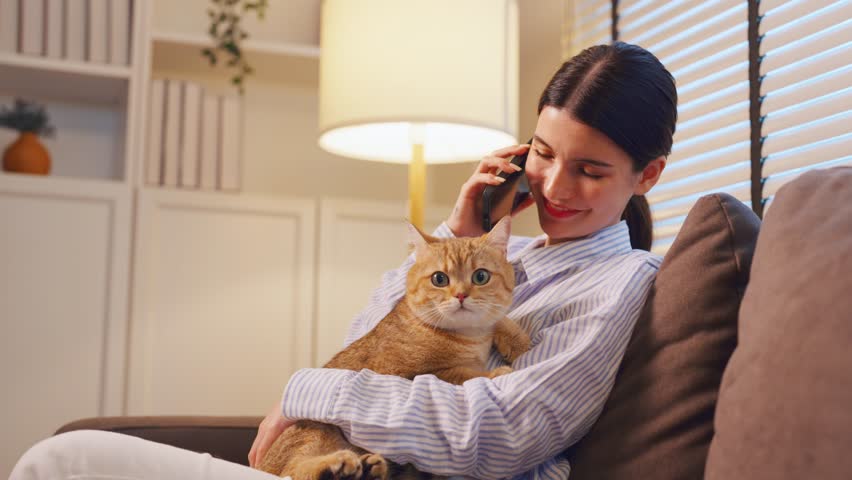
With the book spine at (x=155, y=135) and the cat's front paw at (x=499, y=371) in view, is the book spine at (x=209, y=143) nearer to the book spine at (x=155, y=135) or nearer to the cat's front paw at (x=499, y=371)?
the book spine at (x=155, y=135)

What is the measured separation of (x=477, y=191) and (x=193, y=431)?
2.27 ft

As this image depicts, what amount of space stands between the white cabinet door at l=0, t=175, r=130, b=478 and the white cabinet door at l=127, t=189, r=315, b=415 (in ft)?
0.20

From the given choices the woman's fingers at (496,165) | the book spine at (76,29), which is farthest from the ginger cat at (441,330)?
the book spine at (76,29)

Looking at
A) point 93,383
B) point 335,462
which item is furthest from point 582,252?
point 93,383

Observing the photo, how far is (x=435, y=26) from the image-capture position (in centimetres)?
203

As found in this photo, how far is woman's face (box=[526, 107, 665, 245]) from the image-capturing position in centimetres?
127

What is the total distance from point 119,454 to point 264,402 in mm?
1605

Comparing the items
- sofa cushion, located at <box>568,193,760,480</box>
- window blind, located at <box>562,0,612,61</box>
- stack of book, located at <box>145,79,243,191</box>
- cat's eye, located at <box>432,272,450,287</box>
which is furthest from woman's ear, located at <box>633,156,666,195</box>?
stack of book, located at <box>145,79,243,191</box>

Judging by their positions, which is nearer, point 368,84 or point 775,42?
point 775,42

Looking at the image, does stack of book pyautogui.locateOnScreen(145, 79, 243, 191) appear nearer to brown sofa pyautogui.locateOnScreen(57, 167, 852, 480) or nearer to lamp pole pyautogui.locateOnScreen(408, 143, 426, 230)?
lamp pole pyautogui.locateOnScreen(408, 143, 426, 230)

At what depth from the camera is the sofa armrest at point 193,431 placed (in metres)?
1.58

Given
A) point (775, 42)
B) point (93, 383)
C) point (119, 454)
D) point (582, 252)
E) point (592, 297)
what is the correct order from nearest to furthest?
point (119, 454) → point (592, 297) → point (582, 252) → point (775, 42) → point (93, 383)

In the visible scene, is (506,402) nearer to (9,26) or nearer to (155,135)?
(155,135)

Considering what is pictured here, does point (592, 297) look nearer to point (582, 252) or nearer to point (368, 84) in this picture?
point (582, 252)
